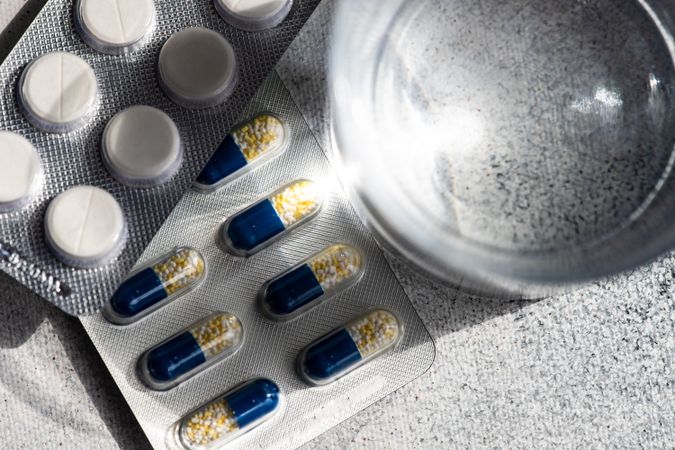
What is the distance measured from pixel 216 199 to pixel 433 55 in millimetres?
222

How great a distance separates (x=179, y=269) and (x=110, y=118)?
12 cm

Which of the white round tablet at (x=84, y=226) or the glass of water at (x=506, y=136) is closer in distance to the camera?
the white round tablet at (x=84, y=226)

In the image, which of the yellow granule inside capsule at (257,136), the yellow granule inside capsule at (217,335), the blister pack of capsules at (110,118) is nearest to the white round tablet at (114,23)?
the blister pack of capsules at (110,118)

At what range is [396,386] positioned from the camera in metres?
0.55

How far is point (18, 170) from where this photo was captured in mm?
461

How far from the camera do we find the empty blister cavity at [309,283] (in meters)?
0.53

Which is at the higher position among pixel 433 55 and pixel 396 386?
pixel 433 55

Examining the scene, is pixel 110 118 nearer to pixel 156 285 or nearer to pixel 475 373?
pixel 156 285

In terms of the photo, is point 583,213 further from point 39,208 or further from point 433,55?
point 39,208

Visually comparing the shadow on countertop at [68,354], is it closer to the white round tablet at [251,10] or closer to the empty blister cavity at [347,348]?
the empty blister cavity at [347,348]

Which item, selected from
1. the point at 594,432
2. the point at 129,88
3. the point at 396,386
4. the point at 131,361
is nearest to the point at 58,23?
the point at 129,88

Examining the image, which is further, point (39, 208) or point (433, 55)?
point (433, 55)

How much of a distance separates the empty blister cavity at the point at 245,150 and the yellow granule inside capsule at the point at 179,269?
51 millimetres

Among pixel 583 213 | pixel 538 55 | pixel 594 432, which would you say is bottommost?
pixel 594 432
